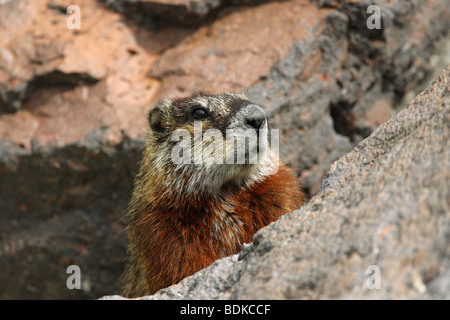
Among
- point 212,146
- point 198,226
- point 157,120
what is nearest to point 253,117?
point 212,146

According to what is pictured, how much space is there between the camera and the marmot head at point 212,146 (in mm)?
4559

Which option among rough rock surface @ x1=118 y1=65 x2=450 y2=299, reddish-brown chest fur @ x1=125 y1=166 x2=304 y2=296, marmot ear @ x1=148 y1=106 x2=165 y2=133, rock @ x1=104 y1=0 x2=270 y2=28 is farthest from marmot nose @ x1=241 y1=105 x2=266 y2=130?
rock @ x1=104 y1=0 x2=270 y2=28

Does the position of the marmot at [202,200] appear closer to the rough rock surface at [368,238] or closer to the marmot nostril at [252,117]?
the marmot nostril at [252,117]

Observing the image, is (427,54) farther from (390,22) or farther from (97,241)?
(97,241)

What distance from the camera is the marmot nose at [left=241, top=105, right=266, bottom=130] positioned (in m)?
4.49

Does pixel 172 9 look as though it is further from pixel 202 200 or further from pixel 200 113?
pixel 202 200

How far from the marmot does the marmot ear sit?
0.17 meters

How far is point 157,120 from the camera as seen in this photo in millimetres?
5398

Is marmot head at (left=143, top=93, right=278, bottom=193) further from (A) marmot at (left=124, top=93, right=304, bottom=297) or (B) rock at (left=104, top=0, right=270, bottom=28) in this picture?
(B) rock at (left=104, top=0, right=270, bottom=28)

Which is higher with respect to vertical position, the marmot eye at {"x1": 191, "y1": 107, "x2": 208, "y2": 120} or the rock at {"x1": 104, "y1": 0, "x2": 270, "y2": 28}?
the rock at {"x1": 104, "y1": 0, "x2": 270, "y2": 28}

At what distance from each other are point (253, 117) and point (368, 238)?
217cm

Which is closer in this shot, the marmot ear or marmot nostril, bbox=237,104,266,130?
marmot nostril, bbox=237,104,266,130

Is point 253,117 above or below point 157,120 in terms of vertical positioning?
below
